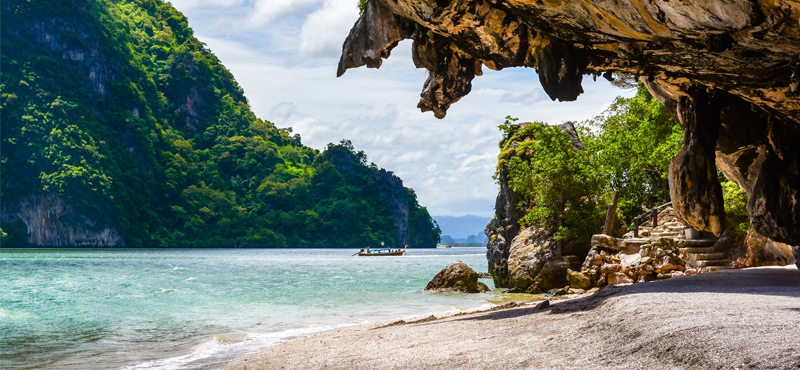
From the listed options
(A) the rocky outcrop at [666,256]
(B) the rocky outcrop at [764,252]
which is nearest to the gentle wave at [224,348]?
(A) the rocky outcrop at [666,256]

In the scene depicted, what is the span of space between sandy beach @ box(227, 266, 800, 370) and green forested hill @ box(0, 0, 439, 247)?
3321 inches

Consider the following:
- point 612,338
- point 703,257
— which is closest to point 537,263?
point 703,257

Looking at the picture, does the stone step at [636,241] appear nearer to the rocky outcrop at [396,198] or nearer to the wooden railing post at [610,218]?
the wooden railing post at [610,218]

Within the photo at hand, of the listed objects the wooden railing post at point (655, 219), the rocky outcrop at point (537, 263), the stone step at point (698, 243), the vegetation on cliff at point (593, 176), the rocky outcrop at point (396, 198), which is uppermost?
the rocky outcrop at point (396, 198)

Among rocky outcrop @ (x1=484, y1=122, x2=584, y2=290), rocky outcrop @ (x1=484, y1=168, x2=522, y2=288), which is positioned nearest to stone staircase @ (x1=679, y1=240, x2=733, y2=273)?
rocky outcrop @ (x1=484, y1=122, x2=584, y2=290)

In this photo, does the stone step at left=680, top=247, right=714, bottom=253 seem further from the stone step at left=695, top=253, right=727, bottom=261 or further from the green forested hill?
the green forested hill

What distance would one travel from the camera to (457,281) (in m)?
21.5

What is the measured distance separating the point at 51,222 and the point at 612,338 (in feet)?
288

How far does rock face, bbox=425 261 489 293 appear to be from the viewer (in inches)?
834

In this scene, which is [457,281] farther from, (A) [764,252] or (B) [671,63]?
(B) [671,63]

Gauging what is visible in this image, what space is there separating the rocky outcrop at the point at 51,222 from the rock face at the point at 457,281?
73.4 metres

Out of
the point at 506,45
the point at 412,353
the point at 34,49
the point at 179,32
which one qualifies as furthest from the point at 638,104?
the point at 179,32

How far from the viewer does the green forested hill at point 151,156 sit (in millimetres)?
80500

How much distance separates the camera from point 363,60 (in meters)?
10.3
